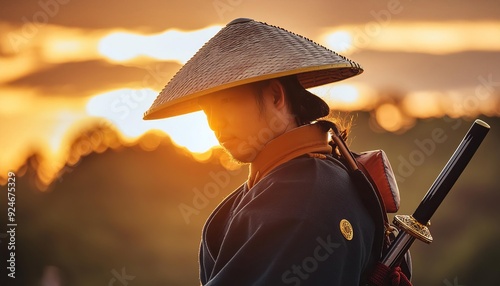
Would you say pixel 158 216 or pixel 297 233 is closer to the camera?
pixel 297 233

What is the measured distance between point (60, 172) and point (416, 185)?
7.88m

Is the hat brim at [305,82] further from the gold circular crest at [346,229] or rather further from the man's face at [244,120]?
the gold circular crest at [346,229]

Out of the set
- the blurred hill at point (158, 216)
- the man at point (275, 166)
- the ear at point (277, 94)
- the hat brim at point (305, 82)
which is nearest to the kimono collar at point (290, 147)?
the man at point (275, 166)

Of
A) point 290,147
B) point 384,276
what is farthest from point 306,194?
point 384,276

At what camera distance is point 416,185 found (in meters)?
15.8

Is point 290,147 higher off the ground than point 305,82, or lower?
lower

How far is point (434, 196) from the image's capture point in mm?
2580

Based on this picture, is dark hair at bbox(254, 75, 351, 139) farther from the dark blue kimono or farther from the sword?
the sword

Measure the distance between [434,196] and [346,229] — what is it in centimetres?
54

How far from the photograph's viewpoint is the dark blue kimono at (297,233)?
2.10 metres

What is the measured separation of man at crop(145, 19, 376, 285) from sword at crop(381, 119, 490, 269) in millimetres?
183

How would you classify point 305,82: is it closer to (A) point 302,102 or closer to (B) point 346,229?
(A) point 302,102

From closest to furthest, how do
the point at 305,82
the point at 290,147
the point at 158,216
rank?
the point at 290,147 → the point at 305,82 → the point at 158,216

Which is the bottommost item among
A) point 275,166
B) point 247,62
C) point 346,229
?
point 346,229
